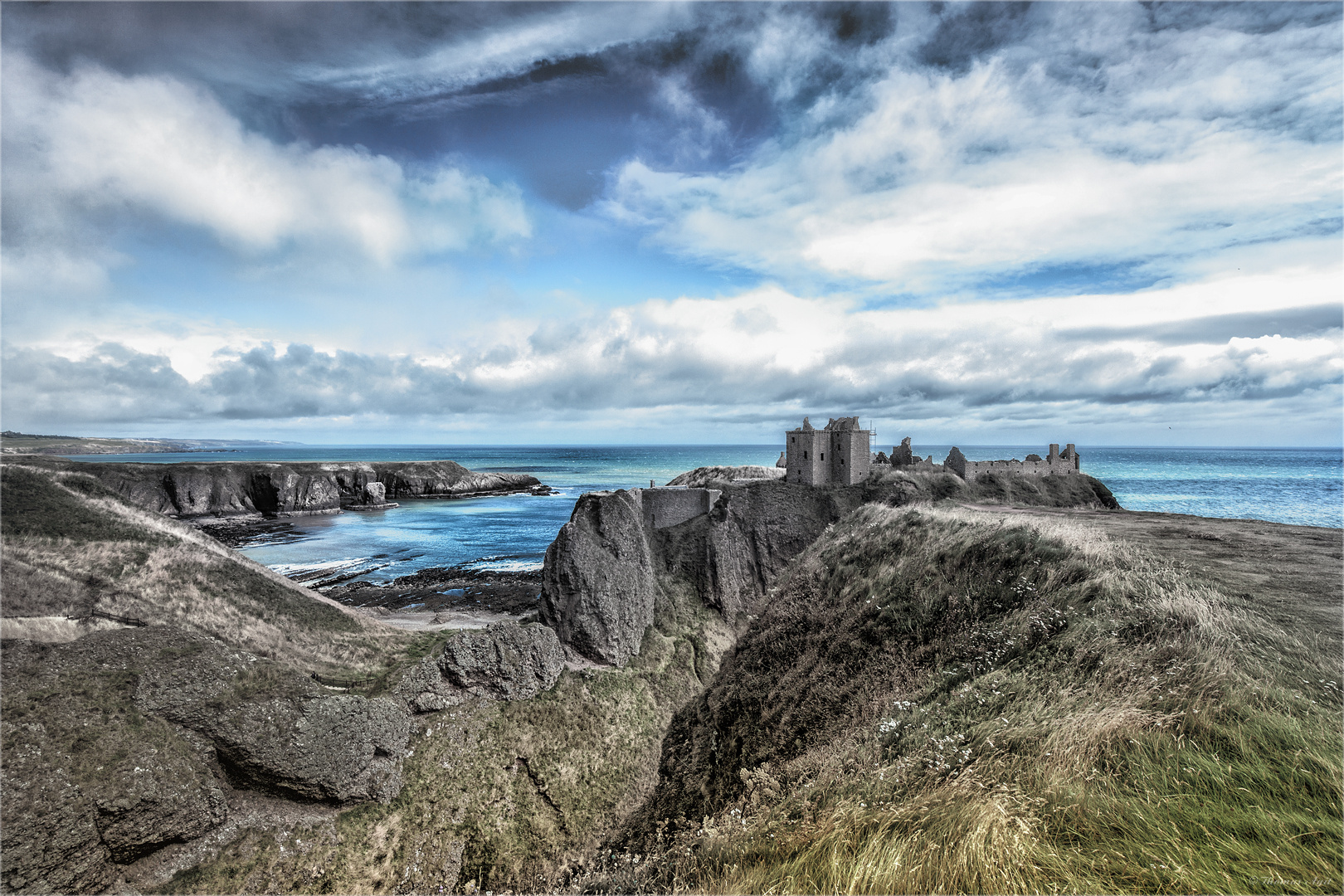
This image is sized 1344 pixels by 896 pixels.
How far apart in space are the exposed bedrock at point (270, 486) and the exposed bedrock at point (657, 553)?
7283 cm

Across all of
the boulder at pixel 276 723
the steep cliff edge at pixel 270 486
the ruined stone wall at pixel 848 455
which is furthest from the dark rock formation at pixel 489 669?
the steep cliff edge at pixel 270 486

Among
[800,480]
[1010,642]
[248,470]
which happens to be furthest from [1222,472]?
[248,470]

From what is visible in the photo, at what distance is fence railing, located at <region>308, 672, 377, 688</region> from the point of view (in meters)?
17.0

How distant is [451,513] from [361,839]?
228 feet

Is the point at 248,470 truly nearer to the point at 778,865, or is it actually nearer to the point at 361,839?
the point at 361,839

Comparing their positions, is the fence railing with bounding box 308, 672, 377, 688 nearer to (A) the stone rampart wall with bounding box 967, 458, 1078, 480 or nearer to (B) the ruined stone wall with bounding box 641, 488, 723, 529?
(B) the ruined stone wall with bounding box 641, 488, 723, 529

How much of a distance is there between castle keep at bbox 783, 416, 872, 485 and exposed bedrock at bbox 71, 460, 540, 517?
7804 cm

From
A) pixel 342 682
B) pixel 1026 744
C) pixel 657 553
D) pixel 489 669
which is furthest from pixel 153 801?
pixel 657 553

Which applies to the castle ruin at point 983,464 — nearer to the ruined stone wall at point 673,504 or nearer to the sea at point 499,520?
the sea at point 499,520

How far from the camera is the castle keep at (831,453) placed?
129ft

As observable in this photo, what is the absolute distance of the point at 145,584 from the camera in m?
16.9

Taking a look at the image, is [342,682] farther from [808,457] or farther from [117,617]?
A: [808,457]

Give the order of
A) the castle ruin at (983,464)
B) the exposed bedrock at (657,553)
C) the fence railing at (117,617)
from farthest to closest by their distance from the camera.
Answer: the castle ruin at (983,464) → the exposed bedrock at (657,553) → the fence railing at (117,617)

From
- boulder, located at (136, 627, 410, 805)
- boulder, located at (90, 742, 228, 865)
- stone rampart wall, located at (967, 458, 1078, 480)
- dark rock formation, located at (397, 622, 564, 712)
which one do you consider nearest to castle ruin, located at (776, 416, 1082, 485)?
stone rampart wall, located at (967, 458, 1078, 480)
